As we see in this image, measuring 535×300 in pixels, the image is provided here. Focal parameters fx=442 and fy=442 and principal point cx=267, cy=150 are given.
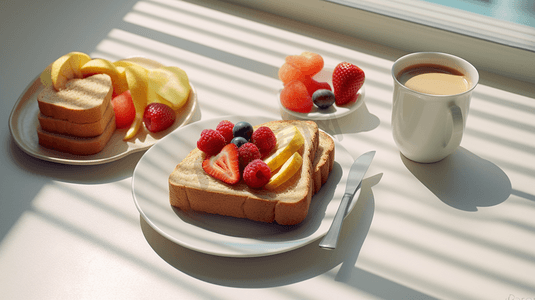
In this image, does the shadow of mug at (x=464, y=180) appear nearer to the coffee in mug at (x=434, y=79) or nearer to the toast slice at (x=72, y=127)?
the coffee in mug at (x=434, y=79)

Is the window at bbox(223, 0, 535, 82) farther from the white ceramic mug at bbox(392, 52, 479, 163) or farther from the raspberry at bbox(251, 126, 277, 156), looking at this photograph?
the raspberry at bbox(251, 126, 277, 156)

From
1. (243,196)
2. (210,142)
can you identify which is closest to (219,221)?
(243,196)

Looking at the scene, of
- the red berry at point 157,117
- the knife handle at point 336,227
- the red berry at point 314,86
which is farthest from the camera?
the red berry at point 314,86

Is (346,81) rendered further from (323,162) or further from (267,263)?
(267,263)

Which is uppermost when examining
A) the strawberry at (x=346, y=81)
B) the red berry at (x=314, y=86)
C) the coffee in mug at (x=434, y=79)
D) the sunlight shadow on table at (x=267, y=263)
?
the coffee in mug at (x=434, y=79)

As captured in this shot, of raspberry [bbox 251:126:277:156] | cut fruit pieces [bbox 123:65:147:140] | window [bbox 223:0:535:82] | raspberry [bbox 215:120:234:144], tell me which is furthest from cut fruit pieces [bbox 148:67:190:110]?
window [bbox 223:0:535:82]

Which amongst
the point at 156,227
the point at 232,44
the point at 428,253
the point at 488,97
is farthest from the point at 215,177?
the point at 488,97

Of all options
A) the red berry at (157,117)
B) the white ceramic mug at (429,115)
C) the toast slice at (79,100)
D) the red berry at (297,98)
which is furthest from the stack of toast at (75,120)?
the white ceramic mug at (429,115)

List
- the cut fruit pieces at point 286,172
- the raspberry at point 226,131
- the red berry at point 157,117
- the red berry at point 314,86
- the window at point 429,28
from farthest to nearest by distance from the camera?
the window at point 429,28 → the red berry at point 314,86 → the red berry at point 157,117 → the raspberry at point 226,131 → the cut fruit pieces at point 286,172
